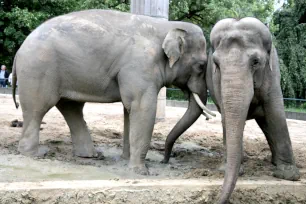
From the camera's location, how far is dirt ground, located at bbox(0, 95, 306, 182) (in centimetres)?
561

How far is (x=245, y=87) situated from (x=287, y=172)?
1.40 m

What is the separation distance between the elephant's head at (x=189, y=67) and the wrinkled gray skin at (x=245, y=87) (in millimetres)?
835

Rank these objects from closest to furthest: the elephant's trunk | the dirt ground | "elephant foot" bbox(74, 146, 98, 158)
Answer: the dirt ground, the elephant's trunk, "elephant foot" bbox(74, 146, 98, 158)

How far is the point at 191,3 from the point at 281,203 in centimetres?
1899

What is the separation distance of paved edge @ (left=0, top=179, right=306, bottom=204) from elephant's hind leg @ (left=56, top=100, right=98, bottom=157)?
81.7 inches

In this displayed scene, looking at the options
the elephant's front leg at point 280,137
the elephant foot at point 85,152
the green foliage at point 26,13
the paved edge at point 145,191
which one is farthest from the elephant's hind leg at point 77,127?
the green foliage at point 26,13

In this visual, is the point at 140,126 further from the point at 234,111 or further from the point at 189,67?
the point at 234,111

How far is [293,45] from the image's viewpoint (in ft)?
66.4

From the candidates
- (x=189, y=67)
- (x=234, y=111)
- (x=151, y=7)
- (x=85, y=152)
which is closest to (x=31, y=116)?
(x=85, y=152)

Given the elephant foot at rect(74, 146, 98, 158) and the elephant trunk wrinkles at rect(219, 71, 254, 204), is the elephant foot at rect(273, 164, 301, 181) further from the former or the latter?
the elephant foot at rect(74, 146, 98, 158)

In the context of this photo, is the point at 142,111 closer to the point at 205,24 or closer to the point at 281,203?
the point at 281,203

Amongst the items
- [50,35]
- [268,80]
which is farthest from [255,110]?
[50,35]

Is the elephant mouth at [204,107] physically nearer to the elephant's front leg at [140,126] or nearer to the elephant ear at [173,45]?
the elephant ear at [173,45]

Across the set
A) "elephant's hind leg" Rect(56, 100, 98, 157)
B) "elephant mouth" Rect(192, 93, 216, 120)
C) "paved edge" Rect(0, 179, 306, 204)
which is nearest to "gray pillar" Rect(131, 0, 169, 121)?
"elephant's hind leg" Rect(56, 100, 98, 157)
